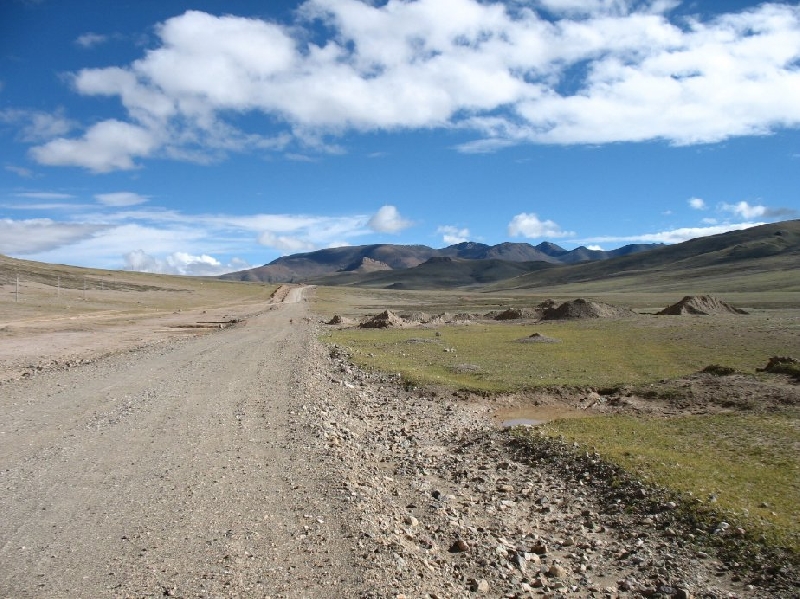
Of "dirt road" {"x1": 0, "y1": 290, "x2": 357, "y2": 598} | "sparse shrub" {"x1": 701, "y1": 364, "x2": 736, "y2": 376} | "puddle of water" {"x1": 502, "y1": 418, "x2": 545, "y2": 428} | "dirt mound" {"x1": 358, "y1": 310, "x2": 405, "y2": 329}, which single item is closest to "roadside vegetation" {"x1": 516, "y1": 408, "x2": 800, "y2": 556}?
"puddle of water" {"x1": 502, "y1": 418, "x2": 545, "y2": 428}

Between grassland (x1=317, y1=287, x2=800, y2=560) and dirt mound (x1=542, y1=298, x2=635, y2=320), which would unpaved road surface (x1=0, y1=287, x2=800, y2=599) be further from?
dirt mound (x1=542, y1=298, x2=635, y2=320)

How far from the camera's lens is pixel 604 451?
40.4ft

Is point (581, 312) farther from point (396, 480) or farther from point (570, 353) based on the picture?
point (396, 480)

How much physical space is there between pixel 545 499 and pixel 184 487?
6.21 meters

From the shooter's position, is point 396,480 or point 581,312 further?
point 581,312

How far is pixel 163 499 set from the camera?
8.32 m

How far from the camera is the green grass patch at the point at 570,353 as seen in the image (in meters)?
22.2

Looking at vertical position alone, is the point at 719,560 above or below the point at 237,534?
below

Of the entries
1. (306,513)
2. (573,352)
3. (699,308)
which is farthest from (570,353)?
(699,308)

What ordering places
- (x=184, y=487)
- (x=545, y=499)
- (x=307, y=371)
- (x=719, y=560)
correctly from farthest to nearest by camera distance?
(x=307, y=371) < (x=545, y=499) < (x=184, y=487) < (x=719, y=560)

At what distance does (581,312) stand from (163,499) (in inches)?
1937

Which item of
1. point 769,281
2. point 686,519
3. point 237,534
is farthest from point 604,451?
point 769,281

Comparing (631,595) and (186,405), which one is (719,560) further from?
(186,405)

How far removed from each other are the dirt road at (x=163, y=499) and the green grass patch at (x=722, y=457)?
6.04 metres
